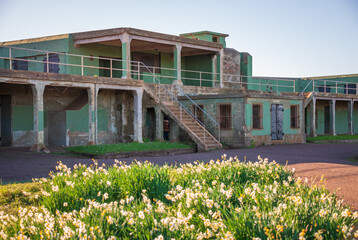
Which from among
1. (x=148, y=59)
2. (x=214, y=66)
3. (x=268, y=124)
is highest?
(x=148, y=59)

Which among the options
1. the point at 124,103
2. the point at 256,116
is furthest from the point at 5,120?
the point at 256,116

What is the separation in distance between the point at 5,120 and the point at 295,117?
16711mm

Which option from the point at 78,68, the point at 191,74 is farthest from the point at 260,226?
the point at 191,74

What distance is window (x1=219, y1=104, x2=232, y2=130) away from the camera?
23562 millimetres

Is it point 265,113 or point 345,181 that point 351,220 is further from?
point 265,113

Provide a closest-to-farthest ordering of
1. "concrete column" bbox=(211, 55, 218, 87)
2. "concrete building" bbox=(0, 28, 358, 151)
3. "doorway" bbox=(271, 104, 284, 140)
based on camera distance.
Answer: "concrete building" bbox=(0, 28, 358, 151), "doorway" bbox=(271, 104, 284, 140), "concrete column" bbox=(211, 55, 218, 87)

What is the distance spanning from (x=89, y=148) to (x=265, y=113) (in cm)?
1080

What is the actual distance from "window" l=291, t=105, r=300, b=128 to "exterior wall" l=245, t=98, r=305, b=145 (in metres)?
0.20

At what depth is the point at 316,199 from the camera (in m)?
6.77

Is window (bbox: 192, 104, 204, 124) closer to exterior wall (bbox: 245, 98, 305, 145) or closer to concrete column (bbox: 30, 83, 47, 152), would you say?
exterior wall (bbox: 245, 98, 305, 145)

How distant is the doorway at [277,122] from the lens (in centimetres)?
2534

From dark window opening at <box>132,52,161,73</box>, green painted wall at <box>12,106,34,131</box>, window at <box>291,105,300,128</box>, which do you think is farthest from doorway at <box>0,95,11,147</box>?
window at <box>291,105,300,128</box>

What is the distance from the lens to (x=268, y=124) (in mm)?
24922

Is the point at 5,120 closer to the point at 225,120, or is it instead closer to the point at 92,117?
the point at 92,117
